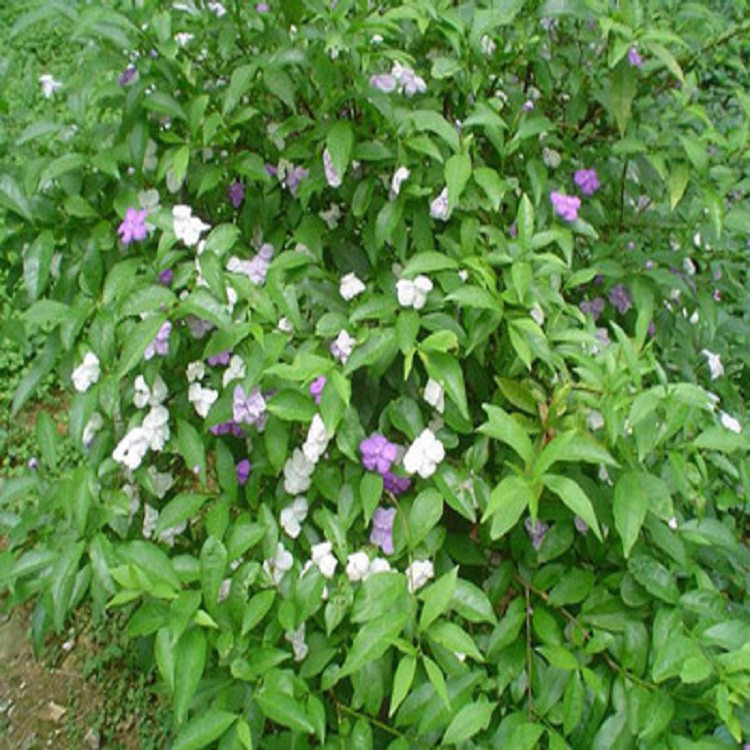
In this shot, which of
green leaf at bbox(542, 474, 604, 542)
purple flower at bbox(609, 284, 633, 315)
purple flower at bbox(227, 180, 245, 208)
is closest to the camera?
green leaf at bbox(542, 474, 604, 542)

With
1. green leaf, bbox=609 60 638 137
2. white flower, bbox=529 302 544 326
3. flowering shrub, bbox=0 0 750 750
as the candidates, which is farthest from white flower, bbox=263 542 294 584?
green leaf, bbox=609 60 638 137

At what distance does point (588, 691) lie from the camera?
145cm

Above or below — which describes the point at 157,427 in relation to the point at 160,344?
below

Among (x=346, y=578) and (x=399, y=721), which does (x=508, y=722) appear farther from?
(x=346, y=578)

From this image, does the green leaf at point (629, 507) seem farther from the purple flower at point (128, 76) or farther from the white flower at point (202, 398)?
the purple flower at point (128, 76)

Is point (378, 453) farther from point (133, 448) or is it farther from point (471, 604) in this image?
point (133, 448)

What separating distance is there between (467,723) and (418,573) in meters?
0.22

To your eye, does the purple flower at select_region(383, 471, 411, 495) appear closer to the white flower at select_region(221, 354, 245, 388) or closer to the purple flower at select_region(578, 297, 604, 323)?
the white flower at select_region(221, 354, 245, 388)

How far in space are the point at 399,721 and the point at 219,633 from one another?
0.30m

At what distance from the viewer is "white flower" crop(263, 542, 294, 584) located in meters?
1.46

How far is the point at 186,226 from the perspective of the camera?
4.99ft

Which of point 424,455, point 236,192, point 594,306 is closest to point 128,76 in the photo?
point 236,192

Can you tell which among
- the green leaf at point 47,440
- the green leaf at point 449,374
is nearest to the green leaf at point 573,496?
the green leaf at point 449,374

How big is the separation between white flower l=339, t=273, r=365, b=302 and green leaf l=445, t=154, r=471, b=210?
202mm
